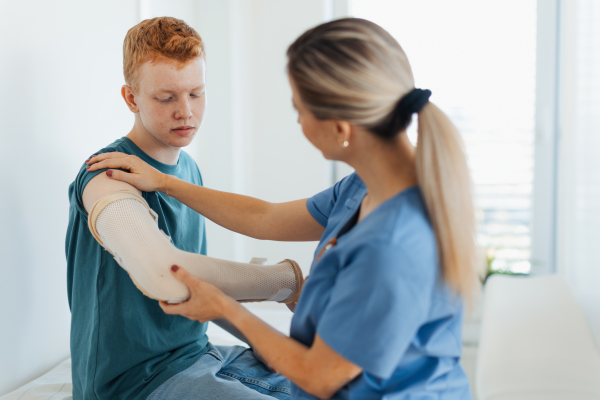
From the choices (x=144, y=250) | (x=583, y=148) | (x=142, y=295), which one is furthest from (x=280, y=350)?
(x=583, y=148)

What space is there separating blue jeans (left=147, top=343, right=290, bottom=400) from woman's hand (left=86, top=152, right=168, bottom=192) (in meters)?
0.44

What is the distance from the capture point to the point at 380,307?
0.69 metres

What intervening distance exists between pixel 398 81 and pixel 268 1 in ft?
7.16

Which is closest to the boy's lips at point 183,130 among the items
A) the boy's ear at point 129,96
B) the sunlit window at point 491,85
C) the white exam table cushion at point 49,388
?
the boy's ear at point 129,96

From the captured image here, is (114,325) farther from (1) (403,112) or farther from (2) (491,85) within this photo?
(2) (491,85)

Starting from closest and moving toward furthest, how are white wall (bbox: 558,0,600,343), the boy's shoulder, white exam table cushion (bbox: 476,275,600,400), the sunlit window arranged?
the boy's shoulder
white exam table cushion (bbox: 476,275,600,400)
white wall (bbox: 558,0,600,343)
the sunlit window

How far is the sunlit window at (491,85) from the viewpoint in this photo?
2.63 metres

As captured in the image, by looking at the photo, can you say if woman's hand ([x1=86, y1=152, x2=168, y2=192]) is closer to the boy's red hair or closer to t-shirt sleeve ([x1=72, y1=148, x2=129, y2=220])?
t-shirt sleeve ([x1=72, y1=148, x2=129, y2=220])

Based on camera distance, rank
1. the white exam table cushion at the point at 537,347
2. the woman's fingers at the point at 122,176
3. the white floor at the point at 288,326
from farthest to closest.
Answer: the white floor at the point at 288,326 < the white exam table cushion at the point at 537,347 < the woman's fingers at the point at 122,176

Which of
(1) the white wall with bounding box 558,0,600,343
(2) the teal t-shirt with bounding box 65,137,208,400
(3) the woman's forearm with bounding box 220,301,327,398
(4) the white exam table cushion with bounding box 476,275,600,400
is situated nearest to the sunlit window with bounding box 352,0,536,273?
(1) the white wall with bounding box 558,0,600,343

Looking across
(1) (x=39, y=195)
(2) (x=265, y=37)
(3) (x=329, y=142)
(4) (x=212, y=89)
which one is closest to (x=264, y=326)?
(3) (x=329, y=142)

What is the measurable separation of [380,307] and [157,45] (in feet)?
2.64

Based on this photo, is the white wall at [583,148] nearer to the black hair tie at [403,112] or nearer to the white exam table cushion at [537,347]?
the white exam table cushion at [537,347]

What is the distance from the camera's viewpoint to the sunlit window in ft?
8.62
